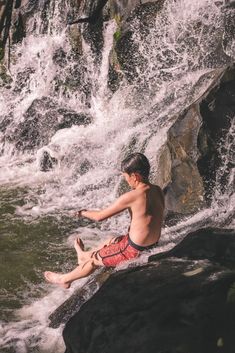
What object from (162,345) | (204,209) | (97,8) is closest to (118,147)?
(204,209)

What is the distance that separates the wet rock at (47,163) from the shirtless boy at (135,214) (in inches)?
223

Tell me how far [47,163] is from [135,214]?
6241mm

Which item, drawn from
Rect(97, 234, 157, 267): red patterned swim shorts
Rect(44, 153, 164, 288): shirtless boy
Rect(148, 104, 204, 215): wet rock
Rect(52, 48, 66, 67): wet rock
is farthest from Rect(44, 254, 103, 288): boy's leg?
Rect(52, 48, 66, 67): wet rock

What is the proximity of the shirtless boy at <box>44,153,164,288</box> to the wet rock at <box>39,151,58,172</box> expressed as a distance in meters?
5.66

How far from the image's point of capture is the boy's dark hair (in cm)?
552

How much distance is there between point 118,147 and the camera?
1098 cm

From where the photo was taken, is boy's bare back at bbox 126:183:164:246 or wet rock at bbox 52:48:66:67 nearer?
boy's bare back at bbox 126:183:164:246

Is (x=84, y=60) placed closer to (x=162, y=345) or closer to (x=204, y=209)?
(x=204, y=209)

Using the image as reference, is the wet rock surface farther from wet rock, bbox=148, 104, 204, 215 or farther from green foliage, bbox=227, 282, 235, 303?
wet rock, bbox=148, 104, 204, 215

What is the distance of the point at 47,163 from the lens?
11695 mm

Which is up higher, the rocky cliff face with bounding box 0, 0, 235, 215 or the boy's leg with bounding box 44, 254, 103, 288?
the rocky cliff face with bounding box 0, 0, 235, 215

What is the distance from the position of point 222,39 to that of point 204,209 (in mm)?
4505

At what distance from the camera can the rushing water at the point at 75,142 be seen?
24.2ft

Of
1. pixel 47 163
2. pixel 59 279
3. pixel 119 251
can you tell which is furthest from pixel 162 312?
pixel 47 163
